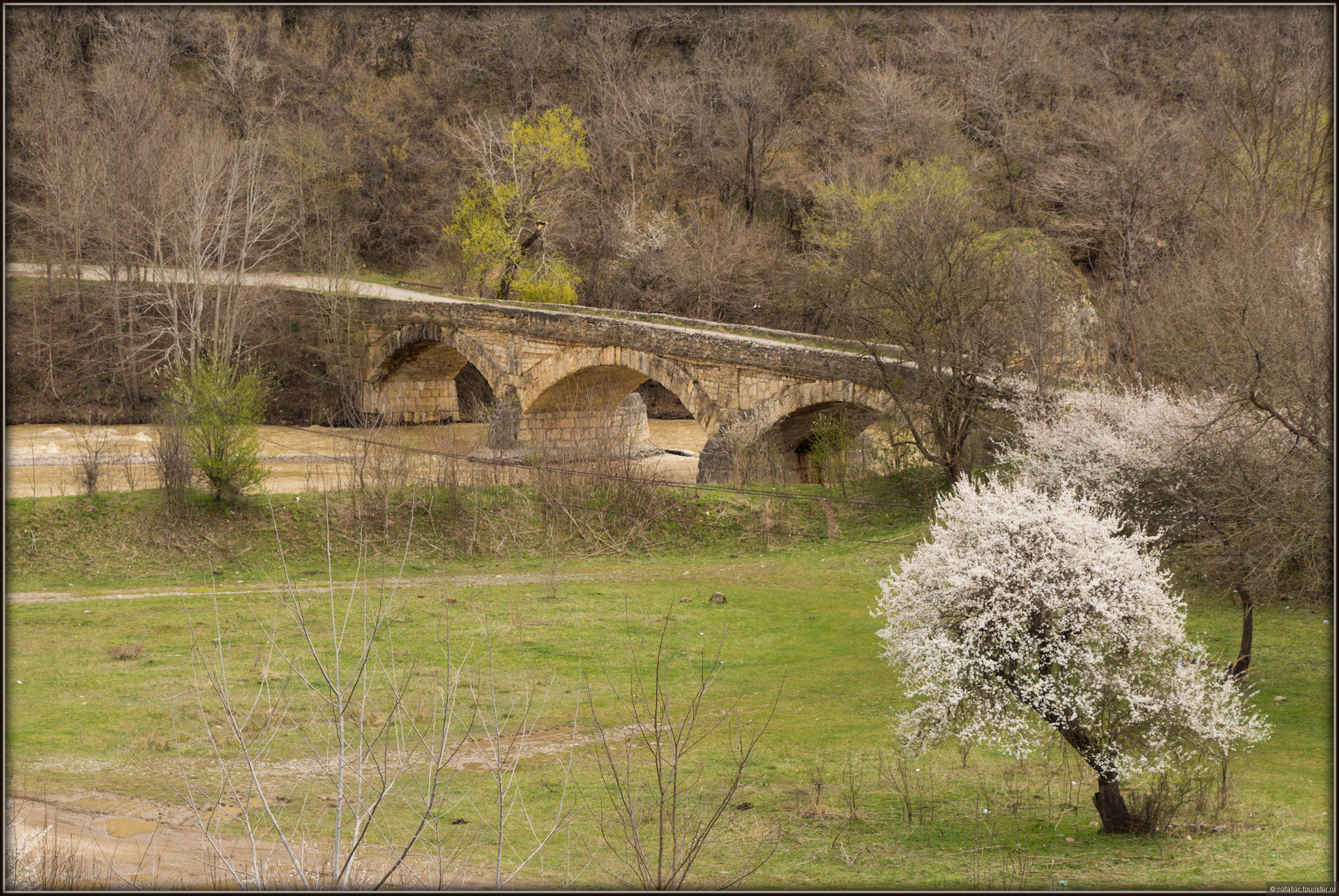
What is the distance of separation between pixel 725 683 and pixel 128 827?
6.98 meters

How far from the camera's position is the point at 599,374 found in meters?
29.7

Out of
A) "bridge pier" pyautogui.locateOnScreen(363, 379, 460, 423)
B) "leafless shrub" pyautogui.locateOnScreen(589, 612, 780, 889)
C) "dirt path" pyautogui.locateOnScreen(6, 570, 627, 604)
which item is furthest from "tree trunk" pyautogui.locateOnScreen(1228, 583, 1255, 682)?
"bridge pier" pyautogui.locateOnScreen(363, 379, 460, 423)

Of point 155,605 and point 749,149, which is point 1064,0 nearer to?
point 749,149

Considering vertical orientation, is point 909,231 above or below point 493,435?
above

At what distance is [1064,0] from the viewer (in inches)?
1001

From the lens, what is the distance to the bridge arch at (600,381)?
26312 millimetres

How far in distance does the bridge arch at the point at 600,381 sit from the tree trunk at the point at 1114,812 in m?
17.6

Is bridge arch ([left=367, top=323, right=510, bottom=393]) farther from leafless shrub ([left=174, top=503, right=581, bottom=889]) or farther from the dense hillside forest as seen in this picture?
leafless shrub ([left=174, top=503, right=581, bottom=889])

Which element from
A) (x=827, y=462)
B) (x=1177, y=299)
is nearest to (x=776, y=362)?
(x=827, y=462)

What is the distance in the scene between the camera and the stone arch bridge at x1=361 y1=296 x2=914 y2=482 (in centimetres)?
2366

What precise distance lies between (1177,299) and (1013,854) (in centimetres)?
1712

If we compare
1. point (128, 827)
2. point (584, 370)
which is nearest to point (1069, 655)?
point (128, 827)

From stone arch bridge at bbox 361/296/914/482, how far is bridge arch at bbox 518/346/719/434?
0.12 ft

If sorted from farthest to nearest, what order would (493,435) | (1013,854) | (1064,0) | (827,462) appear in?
(493,435) → (1064,0) → (827,462) → (1013,854)
